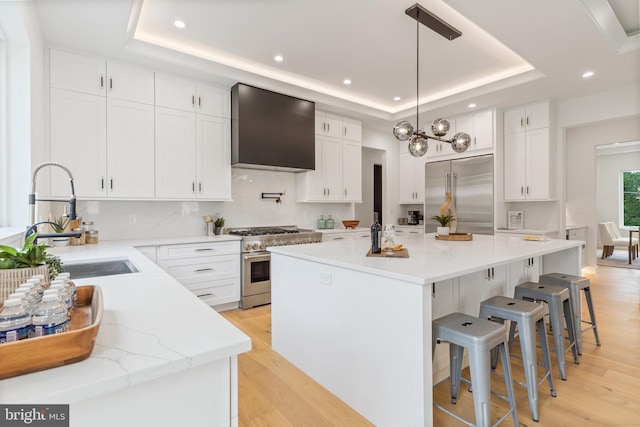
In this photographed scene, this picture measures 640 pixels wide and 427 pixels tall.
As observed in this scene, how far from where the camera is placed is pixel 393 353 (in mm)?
1689

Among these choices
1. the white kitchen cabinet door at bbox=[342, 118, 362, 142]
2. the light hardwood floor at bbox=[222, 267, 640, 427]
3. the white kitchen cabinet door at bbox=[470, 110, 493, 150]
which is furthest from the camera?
the white kitchen cabinet door at bbox=[342, 118, 362, 142]

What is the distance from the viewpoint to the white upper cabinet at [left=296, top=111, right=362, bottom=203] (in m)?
4.86

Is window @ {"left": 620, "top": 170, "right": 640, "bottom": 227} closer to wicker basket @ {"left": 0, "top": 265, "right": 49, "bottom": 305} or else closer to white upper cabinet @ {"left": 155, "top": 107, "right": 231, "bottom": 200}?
white upper cabinet @ {"left": 155, "top": 107, "right": 231, "bottom": 200}

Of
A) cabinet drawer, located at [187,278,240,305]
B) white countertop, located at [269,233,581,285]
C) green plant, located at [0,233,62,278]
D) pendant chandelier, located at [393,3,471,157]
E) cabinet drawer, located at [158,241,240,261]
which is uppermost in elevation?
pendant chandelier, located at [393,3,471,157]

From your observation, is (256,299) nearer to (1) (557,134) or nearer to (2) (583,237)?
(1) (557,134)

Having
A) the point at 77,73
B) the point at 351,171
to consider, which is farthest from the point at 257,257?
the point at 77,73

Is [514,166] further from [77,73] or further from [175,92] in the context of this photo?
[77,73]

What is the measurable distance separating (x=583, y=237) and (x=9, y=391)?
23.4ft

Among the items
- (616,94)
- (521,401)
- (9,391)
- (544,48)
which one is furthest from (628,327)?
(9,391)

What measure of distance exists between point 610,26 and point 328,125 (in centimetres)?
323

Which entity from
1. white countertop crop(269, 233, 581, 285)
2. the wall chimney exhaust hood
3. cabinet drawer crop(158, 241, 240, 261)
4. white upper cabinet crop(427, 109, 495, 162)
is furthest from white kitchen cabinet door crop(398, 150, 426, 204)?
cabinet drawer crop(158, 241, 240, 261)

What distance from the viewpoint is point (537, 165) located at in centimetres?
474

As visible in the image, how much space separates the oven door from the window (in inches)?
400

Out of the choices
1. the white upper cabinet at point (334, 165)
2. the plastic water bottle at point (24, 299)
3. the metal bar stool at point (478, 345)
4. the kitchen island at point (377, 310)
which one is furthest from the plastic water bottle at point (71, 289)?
the white upper cabinet at point (334, 165)
